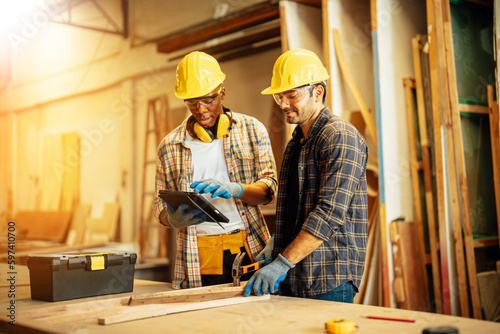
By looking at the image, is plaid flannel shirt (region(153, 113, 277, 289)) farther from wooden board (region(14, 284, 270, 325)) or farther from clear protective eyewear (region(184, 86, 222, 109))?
wooden board (region(14, 284, 270, 325))

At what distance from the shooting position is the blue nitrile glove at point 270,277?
2.03 m

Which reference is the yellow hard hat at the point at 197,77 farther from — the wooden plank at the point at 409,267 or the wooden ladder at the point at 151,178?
the wooden ladder at the point at 151,178

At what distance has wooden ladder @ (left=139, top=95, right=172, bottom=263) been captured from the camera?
300 inches

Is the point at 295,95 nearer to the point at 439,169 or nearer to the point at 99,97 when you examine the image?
the point at 439,169

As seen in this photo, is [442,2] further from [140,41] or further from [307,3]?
[140,41]

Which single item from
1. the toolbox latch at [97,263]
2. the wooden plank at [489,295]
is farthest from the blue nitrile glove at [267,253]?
the wooden plank at [489,295]

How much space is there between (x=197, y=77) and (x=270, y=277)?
1151 millimetres

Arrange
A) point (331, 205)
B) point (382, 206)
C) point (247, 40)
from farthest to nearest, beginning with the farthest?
point (247, 40) → point (382, 206) → point (331, 205)

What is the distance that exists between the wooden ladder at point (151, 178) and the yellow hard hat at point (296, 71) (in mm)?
5450

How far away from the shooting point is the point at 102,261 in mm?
2285

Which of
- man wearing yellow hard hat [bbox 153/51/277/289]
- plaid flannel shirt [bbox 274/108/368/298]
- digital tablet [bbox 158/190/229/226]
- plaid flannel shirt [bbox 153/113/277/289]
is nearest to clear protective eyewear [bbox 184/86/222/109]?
man wearing yellow hard hat [bbox 153/51/277/289]

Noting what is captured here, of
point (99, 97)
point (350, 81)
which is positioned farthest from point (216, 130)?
point (99, 97)

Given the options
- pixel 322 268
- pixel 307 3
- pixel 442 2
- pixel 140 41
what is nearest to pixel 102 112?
pixel 140 41

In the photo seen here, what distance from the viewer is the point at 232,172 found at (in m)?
2.67
